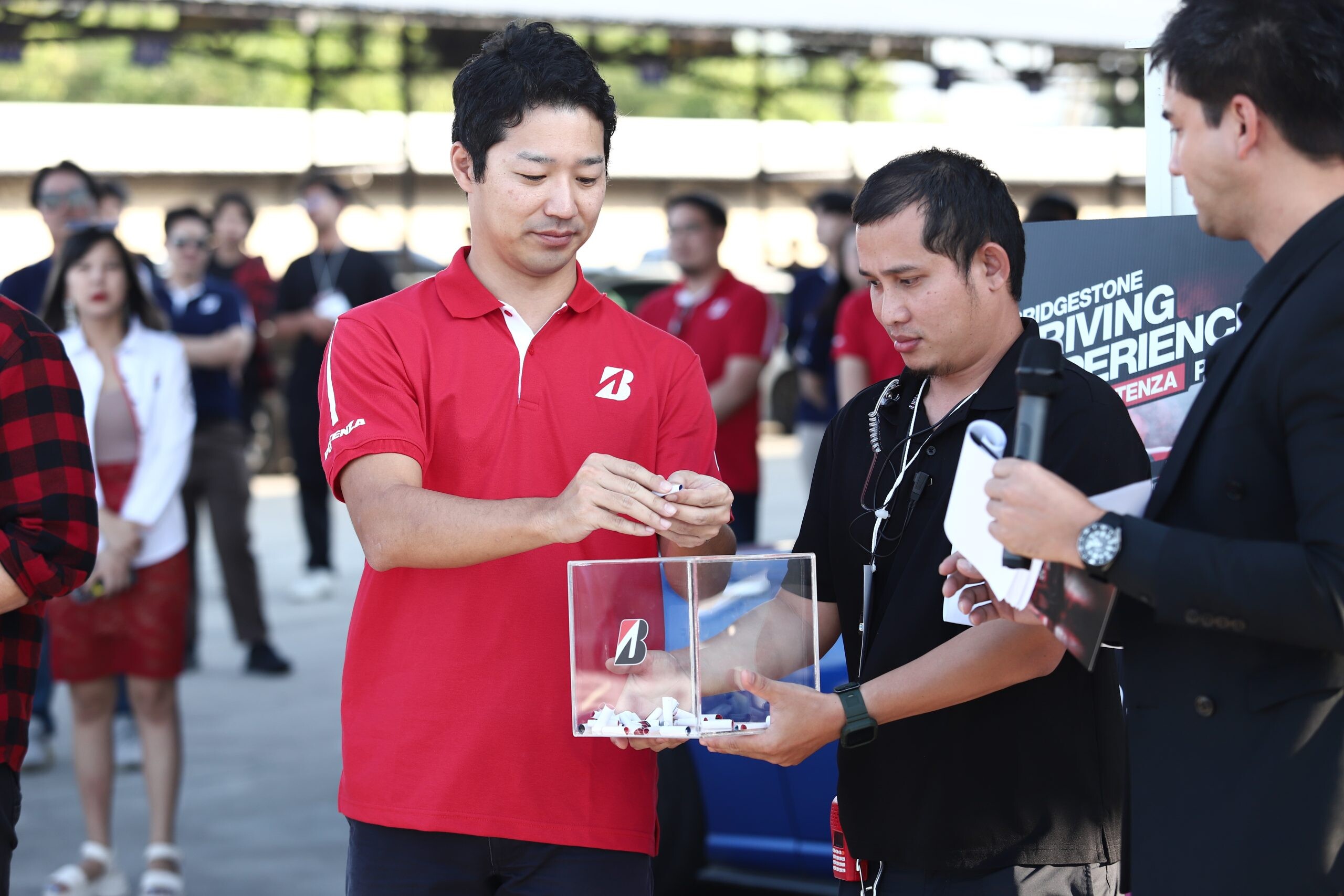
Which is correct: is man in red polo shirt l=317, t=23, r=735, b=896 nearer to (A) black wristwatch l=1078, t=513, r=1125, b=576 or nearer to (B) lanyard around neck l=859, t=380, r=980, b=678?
(B) lanyard around neck l=859, t=380, r=980, b=678

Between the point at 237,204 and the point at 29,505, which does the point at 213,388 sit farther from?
the point at 29,505

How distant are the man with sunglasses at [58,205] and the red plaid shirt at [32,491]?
357 cm

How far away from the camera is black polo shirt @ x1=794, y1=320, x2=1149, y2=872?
2059 mm

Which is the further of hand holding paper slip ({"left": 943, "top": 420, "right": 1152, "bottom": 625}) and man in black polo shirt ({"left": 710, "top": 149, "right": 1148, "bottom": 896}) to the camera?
man in black polo shirt ({"left": 710, "top": 149, "right": 1148, "bottom": 896})

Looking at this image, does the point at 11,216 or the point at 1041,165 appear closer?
the point at 11,216

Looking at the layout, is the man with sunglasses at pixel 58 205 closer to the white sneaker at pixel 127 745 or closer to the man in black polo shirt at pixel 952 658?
the white sneaker at pixel 127 745

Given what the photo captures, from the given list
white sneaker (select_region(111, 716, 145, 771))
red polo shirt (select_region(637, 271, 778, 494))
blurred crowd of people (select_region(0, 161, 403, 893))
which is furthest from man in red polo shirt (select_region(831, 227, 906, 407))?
white sneaker (select_region(111, 716, 145, 771))

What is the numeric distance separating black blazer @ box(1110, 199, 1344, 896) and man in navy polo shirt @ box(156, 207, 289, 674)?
543 cm

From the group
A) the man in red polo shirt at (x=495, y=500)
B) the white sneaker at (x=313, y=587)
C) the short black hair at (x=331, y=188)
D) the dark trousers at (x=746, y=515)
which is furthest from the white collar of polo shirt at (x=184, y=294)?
the man in red polo shirt at (x=495, y=500)

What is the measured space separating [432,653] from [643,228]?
22.6 metres

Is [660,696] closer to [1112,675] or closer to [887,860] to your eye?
[887,860]

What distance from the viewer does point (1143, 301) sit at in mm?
2586

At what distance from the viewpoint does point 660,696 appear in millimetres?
2098

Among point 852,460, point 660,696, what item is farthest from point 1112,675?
point 660,696
